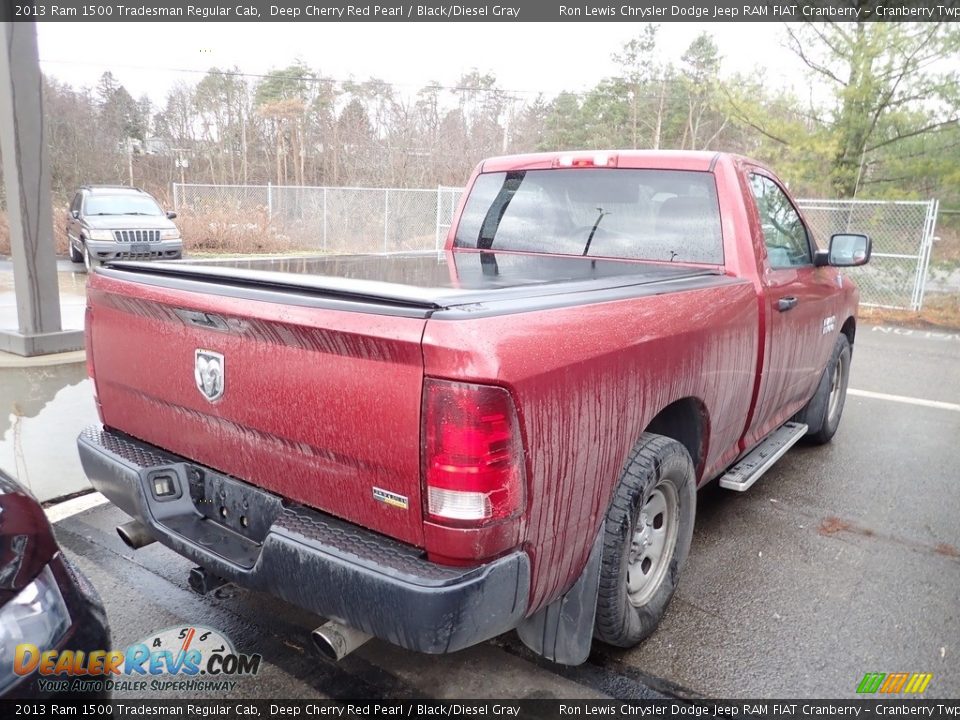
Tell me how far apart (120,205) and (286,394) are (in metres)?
14.3

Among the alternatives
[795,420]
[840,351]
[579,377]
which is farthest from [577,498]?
[840,351]

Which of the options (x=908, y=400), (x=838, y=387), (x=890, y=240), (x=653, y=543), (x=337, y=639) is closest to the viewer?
(x=337, y=639)

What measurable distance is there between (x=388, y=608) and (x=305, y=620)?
4.08ft

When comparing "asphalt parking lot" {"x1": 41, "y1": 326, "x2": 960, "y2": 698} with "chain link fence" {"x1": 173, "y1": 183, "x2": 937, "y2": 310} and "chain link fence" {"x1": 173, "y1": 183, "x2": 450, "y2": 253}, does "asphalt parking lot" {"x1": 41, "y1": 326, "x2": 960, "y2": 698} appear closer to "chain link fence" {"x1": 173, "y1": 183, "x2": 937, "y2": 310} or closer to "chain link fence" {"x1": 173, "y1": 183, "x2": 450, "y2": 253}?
"chain link fence" {"x1": 173, "y1": 183, "x2": 937, "y2": 310}

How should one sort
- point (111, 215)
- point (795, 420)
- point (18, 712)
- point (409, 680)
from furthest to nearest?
point (111, 215) → point (795, 420) → point (409, 680) → point (18, 712)

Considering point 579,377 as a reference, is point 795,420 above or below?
below

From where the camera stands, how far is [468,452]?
68.2 inches

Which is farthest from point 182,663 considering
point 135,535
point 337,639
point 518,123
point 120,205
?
point 518,123

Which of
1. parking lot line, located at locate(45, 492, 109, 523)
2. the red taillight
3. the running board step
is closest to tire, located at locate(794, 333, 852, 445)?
the running board step

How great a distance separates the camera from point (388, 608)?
1789 millimetres

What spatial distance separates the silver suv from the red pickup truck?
11.8 meters

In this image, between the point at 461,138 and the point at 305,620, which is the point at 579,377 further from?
the point at 461,138

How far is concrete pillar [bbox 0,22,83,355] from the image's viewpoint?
6.27m

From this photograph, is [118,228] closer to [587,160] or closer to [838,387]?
[587,160]
